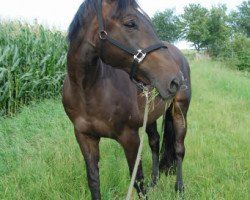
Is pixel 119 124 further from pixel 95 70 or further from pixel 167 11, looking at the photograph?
pixel 167 11

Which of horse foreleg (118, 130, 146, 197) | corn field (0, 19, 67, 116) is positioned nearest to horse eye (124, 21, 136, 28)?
horse foreleg (118, 130, 146, 197)

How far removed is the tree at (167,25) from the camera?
184 ft

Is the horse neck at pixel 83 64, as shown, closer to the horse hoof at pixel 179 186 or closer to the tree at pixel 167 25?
the horse hoof at pixel 179 186

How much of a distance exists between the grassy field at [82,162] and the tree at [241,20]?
56.8 metres

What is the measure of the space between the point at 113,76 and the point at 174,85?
2.80 ft

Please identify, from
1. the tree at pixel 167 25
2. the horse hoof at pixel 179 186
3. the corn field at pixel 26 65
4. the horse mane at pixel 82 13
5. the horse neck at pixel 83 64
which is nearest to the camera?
the horse mane at pixel 82 13

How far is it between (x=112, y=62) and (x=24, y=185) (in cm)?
173

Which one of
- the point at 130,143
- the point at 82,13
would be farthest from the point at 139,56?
the point at 130,143

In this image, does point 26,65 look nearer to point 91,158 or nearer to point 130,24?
point 91,158

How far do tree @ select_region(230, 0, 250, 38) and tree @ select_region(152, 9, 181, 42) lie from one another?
951 centimetres

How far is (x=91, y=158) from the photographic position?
325 cm

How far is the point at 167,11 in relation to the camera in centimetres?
6456

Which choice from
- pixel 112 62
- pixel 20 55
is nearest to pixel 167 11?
pixel 20 55

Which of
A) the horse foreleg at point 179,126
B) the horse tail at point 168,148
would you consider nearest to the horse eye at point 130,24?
the horse foreleg at point 179,126
